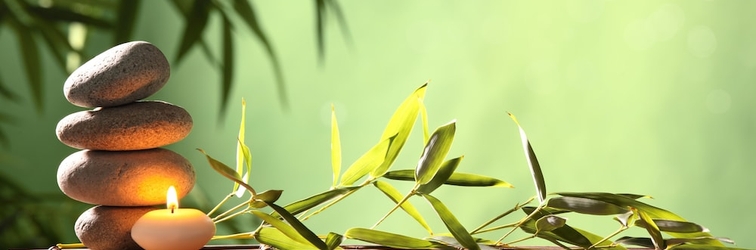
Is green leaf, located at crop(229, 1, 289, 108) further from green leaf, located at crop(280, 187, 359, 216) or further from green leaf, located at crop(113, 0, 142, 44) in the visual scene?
green leaf, located at crop(280, 187, 359, 216)

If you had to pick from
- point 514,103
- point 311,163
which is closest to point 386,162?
point 514,103

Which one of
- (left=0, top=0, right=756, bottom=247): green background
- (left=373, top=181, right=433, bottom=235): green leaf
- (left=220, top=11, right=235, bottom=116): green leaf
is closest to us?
(left=373, top=181, right=433, bottom=235): green leaf

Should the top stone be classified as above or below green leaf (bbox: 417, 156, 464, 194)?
above

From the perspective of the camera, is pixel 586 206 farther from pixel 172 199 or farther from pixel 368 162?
pixel 172 199

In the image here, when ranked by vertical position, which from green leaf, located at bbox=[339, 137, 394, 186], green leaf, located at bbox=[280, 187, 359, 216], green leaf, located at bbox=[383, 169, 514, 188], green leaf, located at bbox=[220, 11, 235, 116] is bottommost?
green leaf, located at bbox=[280, 187, 359, 216]

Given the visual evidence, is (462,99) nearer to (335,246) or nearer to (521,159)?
(521,159)

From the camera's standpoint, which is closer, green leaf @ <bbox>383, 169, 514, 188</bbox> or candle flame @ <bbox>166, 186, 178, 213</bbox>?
candle flame @ <bbox>166, 186, 178, 213</bbox>

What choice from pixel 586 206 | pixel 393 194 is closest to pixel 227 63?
pixel 393 194

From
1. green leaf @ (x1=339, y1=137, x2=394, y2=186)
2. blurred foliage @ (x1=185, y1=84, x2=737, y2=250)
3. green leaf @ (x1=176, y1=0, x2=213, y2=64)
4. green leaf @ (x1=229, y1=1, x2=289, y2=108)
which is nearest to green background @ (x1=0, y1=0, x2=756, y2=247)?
green leaf @ (x1=229, y1=1, x2=289, y2=108)
